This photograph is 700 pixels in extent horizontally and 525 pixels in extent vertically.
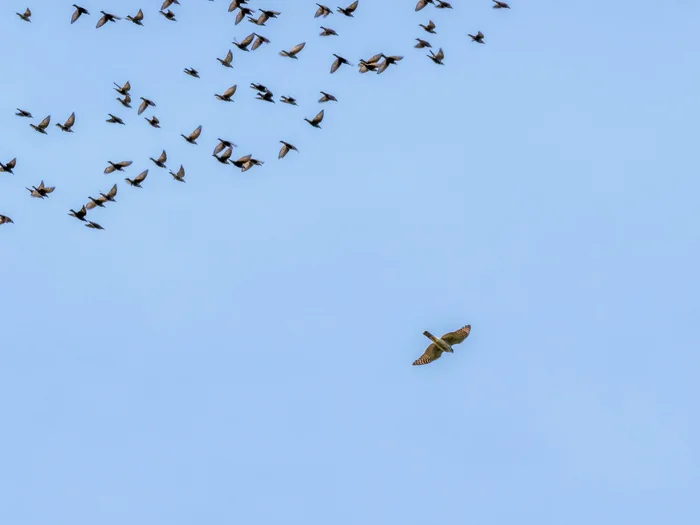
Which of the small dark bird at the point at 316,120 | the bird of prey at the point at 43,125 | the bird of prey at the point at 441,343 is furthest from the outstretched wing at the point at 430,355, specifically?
the bird of prey at the point at 43,125

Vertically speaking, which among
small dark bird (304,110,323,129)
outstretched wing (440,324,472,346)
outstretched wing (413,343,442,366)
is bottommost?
outstretched wing (413,343,442,366)

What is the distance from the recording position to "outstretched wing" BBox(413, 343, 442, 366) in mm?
110938

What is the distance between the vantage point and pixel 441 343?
11012 cm

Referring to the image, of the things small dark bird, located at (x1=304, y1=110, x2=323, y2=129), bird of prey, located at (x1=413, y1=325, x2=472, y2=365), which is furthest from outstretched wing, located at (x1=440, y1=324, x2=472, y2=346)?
small dark bird, located at (x1=304, y1=110, x2=323, y2=129)

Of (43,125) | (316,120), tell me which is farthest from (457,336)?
(43,125)

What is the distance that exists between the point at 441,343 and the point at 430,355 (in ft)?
5.37

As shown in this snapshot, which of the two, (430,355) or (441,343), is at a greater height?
(441,343)

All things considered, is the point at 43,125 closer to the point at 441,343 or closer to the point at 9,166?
the point at 9,166

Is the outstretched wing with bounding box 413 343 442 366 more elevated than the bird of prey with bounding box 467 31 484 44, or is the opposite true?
the bird of prey with bounding box 467 31 484 44

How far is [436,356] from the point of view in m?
111

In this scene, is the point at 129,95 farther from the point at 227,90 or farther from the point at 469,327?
the point at 469,327

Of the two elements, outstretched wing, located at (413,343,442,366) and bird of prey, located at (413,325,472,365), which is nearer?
bird of prey, located at (413,325,472,365)

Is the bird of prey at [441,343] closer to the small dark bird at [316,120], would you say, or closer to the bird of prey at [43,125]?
the small dark bird at [316,120]

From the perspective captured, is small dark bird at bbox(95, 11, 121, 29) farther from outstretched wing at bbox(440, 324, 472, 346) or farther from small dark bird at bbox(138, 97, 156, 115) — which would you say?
outstretched wing at bbox(440, 324, 472, 346)
